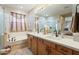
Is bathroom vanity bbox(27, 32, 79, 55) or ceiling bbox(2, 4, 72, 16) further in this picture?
ceiling bbox(2, 4, 72, 16)

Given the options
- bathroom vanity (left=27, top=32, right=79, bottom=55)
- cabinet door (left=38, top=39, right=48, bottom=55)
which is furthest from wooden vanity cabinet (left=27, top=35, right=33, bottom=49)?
cabinet door (left=38, top=39, right=48, bottom=55)

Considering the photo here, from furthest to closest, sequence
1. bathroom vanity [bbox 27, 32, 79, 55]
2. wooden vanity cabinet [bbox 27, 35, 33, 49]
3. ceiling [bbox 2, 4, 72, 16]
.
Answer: wooden vanity cabinet [bbox 27, 35, 33, 49], ceiling [bbox 2, 4, 72, 16], bathroom vanity [bbox 27, 32, 79, 55]

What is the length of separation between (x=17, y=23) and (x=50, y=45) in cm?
67

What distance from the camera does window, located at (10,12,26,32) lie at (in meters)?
1.85

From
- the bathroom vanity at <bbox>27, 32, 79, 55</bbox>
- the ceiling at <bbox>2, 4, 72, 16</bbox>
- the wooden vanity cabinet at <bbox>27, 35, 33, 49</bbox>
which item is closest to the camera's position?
the bathroom vanity at <bbox>27, 32, 79, 55</bbox>

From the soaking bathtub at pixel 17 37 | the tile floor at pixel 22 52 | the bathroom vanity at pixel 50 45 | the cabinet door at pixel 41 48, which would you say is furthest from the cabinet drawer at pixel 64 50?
the soaking bathtub at pixel 17 37

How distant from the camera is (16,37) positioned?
6.19 ft

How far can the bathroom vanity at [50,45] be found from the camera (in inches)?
61.2

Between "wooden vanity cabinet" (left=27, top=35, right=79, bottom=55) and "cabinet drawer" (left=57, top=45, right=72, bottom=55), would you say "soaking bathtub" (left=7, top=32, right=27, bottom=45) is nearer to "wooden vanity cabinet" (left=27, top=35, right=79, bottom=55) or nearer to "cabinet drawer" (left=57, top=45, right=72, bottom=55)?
"wooden vanity cabinet" (left=27, top=35, right=79, bottom=55)

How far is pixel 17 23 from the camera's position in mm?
1896

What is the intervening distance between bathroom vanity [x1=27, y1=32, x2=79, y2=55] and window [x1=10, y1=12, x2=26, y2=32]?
0.20m

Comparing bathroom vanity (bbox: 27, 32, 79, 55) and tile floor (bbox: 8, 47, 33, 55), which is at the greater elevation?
bathroom vanity (bbox: 27, 32, 79, 55)
